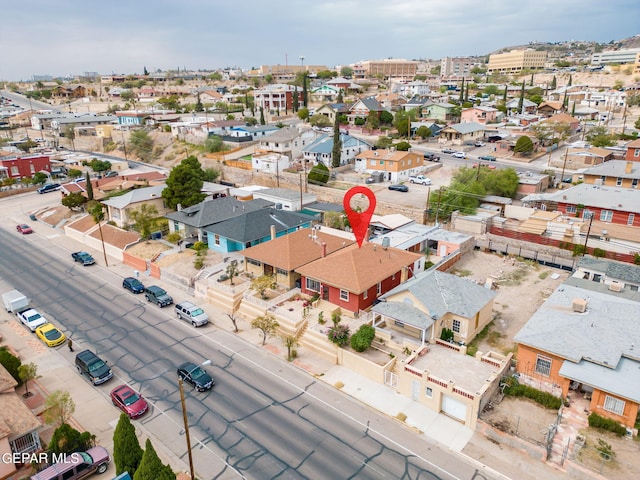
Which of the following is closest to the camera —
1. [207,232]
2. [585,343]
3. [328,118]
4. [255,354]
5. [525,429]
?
[525,429]

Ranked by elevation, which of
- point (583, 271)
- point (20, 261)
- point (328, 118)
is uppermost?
point (328, 118)

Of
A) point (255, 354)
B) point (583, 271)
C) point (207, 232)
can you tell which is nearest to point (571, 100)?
point (583, 271)

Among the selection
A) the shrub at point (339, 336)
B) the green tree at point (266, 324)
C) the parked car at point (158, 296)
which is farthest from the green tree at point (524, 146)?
the parked car at point (158, 296)

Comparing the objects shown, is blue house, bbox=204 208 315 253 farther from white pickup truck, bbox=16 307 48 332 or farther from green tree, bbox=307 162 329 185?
green tree, bbox=307 162 329 185

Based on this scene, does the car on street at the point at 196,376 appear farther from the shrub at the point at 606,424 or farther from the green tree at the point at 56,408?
the shrub at the point at 606,424

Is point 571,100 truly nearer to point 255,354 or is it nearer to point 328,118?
point 328,118

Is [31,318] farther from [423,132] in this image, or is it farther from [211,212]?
[423,132]
